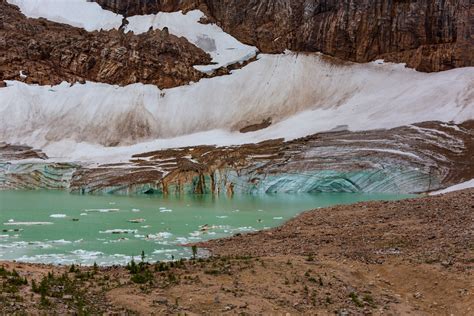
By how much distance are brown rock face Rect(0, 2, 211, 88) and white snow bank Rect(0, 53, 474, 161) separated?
7.45 ft

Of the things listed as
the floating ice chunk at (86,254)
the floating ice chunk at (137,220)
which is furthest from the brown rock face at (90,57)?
the floating ice chunk at (86,254)

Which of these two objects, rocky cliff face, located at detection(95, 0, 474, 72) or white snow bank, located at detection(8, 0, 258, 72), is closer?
rocky cliff face, located at detection(95, 0, 474, 72)

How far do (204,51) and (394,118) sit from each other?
137 feet

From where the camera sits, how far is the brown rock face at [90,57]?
87.2 metres

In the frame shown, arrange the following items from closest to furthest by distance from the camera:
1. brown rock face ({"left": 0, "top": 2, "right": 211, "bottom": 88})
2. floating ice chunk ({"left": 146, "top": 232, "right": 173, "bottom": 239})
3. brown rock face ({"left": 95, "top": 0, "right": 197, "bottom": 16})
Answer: floating ice chunk ({"left": 146, "top": 232, "right": 173, "bottom": 239}) < brown rock face ({"left": 0, "top": 2, "right": 211, "bottom": 88}) < brown rock face ({"left": 95, "top": 0, "right": 197, "bottom": 16})

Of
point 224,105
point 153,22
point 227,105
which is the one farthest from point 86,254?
point 153,22

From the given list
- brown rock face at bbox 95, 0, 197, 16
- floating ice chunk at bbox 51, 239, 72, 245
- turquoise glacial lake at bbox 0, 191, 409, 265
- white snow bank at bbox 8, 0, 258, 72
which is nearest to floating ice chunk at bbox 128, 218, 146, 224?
turquoise glacial lake at bbox 0, 191, 409, 265

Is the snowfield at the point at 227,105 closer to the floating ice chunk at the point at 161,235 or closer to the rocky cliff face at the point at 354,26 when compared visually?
the rocky cliff face at the point at 354,26

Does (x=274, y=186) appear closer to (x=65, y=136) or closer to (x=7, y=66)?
(x=65, y=136)

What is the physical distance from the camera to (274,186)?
55188mm

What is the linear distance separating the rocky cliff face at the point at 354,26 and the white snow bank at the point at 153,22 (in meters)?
2.07

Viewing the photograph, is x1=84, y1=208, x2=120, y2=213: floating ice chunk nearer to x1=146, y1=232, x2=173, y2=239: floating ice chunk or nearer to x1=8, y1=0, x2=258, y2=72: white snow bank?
x1=146, y1=232, x2=173, y2=239: floating ice chunk

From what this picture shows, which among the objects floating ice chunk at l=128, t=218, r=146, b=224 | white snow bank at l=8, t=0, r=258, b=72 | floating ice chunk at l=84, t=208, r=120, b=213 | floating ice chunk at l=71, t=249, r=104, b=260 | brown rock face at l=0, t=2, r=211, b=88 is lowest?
floating ice chunk at l=84, t=208, r=120, b=213

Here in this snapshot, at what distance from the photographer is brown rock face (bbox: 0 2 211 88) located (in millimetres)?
87250
